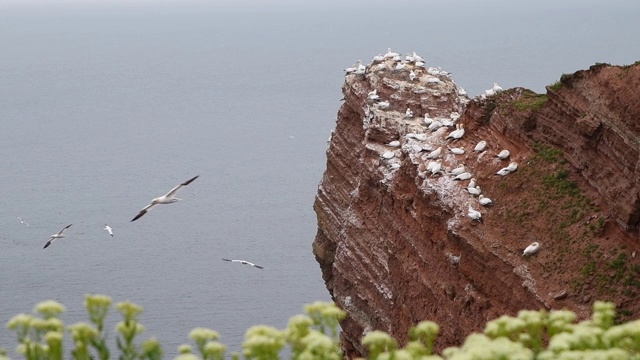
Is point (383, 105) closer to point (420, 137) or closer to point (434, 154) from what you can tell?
point (420, 137)

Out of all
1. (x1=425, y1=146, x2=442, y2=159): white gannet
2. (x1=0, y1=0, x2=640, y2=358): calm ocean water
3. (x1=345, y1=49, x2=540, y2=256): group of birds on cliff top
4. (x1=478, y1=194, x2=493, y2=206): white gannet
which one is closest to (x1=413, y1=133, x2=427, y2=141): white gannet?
(x1=345, y1=49, x2=540, y2=256): group of birds on cliff top

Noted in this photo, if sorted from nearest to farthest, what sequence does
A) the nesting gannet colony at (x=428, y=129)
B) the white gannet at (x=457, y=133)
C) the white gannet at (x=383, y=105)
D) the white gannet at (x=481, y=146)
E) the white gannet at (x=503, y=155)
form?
the nesting gannet colony at (x=428, y=129), the white gannet at (x=503, y=155), the white gannet at (x=481, y=146), the white gannet at (x=457, y=133), the white gannet at (x=383, y=105)

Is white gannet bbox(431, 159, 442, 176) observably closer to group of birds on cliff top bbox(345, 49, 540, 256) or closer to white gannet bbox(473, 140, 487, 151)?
group of birds on cliff top bbox(345, 49, 540, 256)

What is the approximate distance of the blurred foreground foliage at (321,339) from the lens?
12391 millimetres

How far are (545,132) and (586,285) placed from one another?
22.0ft

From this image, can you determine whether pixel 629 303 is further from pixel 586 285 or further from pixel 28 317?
pixel 28 317

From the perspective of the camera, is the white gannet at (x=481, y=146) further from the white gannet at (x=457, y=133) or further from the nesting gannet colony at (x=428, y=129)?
the white gannet at (x=457, y=133)

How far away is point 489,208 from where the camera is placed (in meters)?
35.2

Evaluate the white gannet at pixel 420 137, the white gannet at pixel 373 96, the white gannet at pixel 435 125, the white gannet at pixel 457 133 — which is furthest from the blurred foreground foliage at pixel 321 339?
the white gannet at pixel 373 96

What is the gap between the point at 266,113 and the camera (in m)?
129

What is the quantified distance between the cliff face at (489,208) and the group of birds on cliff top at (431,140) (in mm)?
101

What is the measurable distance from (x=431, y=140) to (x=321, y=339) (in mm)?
27267

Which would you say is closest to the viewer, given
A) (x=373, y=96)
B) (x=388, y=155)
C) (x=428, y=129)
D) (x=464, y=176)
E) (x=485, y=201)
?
(x=485, y=201)

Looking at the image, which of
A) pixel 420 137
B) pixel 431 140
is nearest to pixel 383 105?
pixel 420 137
